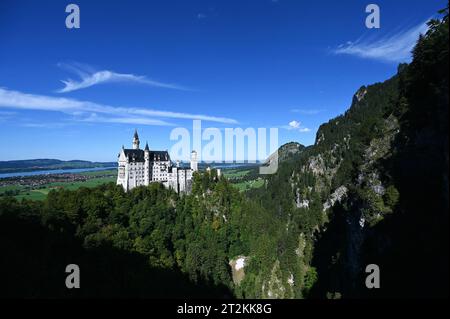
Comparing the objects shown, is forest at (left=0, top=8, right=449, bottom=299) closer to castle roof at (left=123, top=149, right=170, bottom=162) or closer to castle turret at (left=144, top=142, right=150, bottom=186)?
castle turret at (left=144, top=142, right=150, bottom=186)

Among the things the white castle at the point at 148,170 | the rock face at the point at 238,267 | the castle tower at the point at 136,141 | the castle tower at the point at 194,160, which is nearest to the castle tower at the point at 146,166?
the white castle at the point at 148,170

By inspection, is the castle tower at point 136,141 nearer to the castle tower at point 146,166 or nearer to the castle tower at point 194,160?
the castle tower at point 146,166

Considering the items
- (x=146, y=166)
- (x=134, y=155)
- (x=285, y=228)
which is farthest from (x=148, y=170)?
(x=285, y=228)

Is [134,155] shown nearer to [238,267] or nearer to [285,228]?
[238,267]

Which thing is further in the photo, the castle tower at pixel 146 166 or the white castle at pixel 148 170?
the castle tower at pixel 146 166

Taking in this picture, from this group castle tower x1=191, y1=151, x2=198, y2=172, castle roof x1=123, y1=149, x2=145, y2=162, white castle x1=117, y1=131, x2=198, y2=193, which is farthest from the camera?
castle tower x1=191, y1=151, x2=198, y2=172

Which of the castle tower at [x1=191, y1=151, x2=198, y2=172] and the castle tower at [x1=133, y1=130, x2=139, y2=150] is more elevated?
the castle tower at [x1=133, y1=130, x2=139, y2=150]

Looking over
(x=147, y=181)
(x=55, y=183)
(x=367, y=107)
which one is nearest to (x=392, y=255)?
(x=147, y=181)

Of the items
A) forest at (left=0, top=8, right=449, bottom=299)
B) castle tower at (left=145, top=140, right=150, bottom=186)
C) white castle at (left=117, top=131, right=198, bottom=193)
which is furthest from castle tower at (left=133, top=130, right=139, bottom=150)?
forest at (left=0, top=8, right=449, bottom=299)
